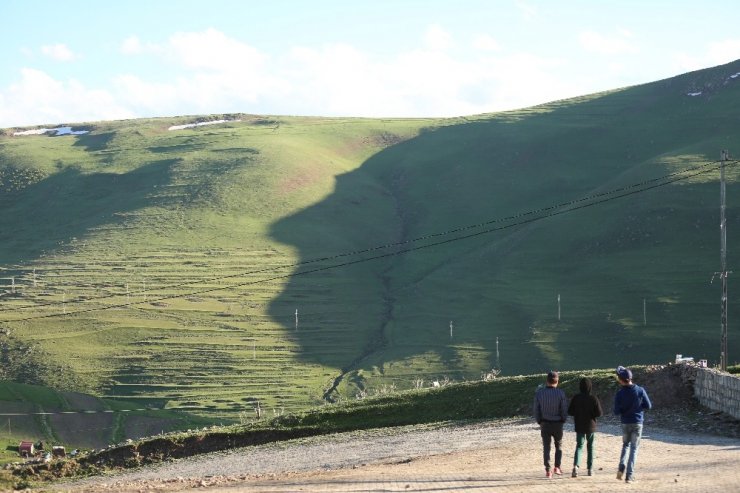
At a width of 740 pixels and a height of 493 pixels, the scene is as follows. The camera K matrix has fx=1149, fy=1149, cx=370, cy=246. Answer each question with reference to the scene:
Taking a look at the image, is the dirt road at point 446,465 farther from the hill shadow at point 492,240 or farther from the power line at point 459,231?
the power line at point 459,231

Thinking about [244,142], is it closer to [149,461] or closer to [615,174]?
[615,174]

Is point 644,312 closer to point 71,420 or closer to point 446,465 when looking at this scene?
point 71,420

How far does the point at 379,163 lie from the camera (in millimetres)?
197125

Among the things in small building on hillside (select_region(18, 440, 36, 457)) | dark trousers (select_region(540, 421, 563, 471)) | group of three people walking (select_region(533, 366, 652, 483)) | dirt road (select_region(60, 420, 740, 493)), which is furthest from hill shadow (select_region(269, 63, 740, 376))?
group of three people walking (select_region(533, 366, 652, 483))

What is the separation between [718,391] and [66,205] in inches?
5578

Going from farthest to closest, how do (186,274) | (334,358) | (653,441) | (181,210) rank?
(181,210), (186,274), (334,358), (653,441)

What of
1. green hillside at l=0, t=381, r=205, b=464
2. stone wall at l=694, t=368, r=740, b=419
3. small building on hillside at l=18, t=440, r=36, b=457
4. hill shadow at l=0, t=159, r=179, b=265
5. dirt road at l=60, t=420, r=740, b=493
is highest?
hill shadow at l=0, t=159, r=179, b=265

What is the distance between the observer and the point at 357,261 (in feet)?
451

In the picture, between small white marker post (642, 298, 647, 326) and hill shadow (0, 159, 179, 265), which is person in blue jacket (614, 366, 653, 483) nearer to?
small white marker post (642, 298, 647, 326)

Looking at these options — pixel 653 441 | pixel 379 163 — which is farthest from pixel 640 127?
pixel 653 441

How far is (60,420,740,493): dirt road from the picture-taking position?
22906 mm

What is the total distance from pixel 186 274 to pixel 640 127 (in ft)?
281

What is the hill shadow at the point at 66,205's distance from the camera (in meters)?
145

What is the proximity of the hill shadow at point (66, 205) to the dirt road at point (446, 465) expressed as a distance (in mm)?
103820
